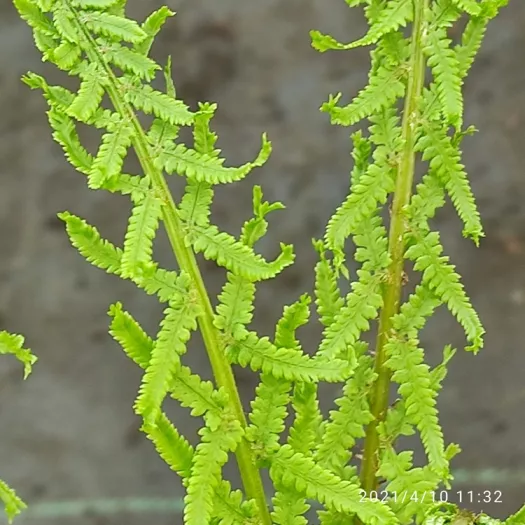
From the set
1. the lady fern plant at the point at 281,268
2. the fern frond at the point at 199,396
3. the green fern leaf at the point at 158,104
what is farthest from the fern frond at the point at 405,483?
the green fern leaf at the point at 158,104

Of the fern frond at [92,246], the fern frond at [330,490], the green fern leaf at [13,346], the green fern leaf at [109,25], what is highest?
the green fern leaf at [109,25]

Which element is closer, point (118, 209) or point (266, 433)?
point (266, 433)

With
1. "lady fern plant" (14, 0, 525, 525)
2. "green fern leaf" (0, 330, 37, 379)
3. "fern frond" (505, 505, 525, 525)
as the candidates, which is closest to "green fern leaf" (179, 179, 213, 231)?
"lady fern plant" (14, 0, 525, 525)

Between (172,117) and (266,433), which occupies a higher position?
(172,117)

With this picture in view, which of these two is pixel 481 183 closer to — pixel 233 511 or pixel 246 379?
pixel 246 379

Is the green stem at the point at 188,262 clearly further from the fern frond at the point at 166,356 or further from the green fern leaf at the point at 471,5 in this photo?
the green fern leaf at the point at 471,5

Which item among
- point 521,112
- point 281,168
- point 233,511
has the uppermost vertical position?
point 521,112

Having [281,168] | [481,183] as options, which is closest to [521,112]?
[481,183]
